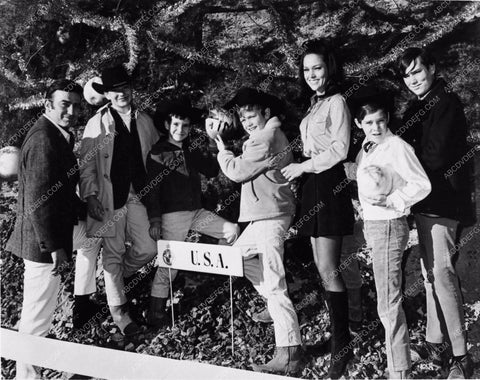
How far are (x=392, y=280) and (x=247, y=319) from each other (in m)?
1.06

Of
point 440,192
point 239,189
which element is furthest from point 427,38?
point 239,189

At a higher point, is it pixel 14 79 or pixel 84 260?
pixel 14 79

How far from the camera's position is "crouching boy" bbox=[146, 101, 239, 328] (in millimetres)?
4457

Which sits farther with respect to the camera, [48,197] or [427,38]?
[48,197]

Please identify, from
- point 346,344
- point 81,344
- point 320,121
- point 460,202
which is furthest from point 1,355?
point 460,202

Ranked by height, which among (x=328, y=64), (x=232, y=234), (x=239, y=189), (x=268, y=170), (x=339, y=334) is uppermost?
(x=328, y=64)

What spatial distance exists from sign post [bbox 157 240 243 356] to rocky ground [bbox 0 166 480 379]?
15 cm

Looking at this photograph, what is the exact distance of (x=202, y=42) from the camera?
4461mm

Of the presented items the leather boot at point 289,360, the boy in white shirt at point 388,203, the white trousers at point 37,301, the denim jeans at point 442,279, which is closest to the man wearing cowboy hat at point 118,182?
the white trousers at point 37,301

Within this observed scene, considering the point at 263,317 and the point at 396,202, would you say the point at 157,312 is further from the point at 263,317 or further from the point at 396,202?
the point at 396,202

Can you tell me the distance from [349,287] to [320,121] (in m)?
1.00

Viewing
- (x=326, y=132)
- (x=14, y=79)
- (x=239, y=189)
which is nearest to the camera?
(x=326, y=132)

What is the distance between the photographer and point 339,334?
13.4ft

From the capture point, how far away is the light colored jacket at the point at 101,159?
4621mm
